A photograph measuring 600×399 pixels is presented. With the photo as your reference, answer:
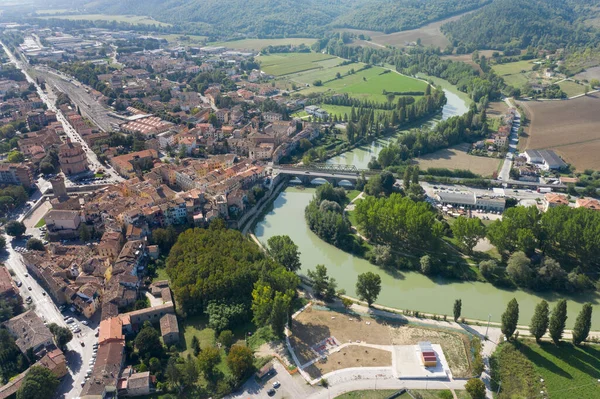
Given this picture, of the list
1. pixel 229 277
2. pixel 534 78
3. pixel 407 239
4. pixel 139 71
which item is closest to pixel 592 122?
pixel 534 78

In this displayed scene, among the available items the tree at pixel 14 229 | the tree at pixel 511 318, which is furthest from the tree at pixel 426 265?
the tree at pixel 14 229

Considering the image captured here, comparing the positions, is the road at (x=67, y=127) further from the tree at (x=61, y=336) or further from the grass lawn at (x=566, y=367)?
the grass lawn at (x=566, y=367)

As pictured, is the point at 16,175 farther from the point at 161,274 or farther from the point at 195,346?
the point at 195,346

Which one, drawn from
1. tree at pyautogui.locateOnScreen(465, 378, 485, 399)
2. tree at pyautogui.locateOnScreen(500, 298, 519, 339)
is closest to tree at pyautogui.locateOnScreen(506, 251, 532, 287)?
tree at pyautogui.locateOnScreen(500, 298, 519, 339)

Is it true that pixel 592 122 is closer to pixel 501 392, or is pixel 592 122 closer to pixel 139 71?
pixel 501 392

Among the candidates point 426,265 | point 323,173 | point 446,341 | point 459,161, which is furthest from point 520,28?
point 446,341
